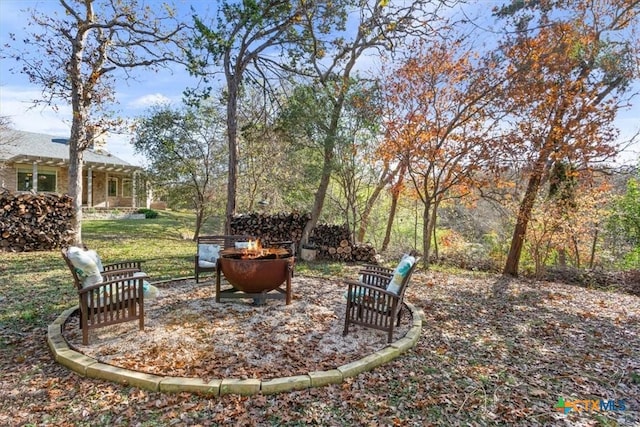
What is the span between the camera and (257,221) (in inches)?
338

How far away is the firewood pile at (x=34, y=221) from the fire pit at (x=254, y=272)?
6021 mm

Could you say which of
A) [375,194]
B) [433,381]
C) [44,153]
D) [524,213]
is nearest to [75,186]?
[375,194]

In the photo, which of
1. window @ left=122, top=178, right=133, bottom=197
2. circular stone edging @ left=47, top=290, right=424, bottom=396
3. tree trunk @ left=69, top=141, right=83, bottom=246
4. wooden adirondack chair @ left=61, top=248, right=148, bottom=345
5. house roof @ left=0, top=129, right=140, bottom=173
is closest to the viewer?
circular stone edging @ left=47, top=290, right=424, bottom=396

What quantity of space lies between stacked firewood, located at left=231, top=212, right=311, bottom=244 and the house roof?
8.64m

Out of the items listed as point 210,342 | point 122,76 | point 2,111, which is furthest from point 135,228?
point 210,342

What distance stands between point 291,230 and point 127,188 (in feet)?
50.5

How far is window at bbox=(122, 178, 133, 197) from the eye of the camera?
1933 cm

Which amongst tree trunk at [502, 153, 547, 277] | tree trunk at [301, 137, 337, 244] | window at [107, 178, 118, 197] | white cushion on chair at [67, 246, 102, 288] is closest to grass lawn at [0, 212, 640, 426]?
white cushion on chair at [67, 246, 102, 288]

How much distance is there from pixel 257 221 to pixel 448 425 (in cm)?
689

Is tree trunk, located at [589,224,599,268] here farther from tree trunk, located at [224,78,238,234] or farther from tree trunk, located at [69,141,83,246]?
tree trunk, located at [69,141,83,246]

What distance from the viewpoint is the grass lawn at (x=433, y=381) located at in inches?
91.0

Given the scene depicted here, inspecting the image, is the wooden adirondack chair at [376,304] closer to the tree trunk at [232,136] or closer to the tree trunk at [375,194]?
the tree trunk at [232,136]

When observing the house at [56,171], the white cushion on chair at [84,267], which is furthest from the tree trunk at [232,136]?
the house at [56,171]

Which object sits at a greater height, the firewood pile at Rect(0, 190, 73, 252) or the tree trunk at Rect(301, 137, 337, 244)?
the tree trunk at Rect(301, 137, 337, 244)
